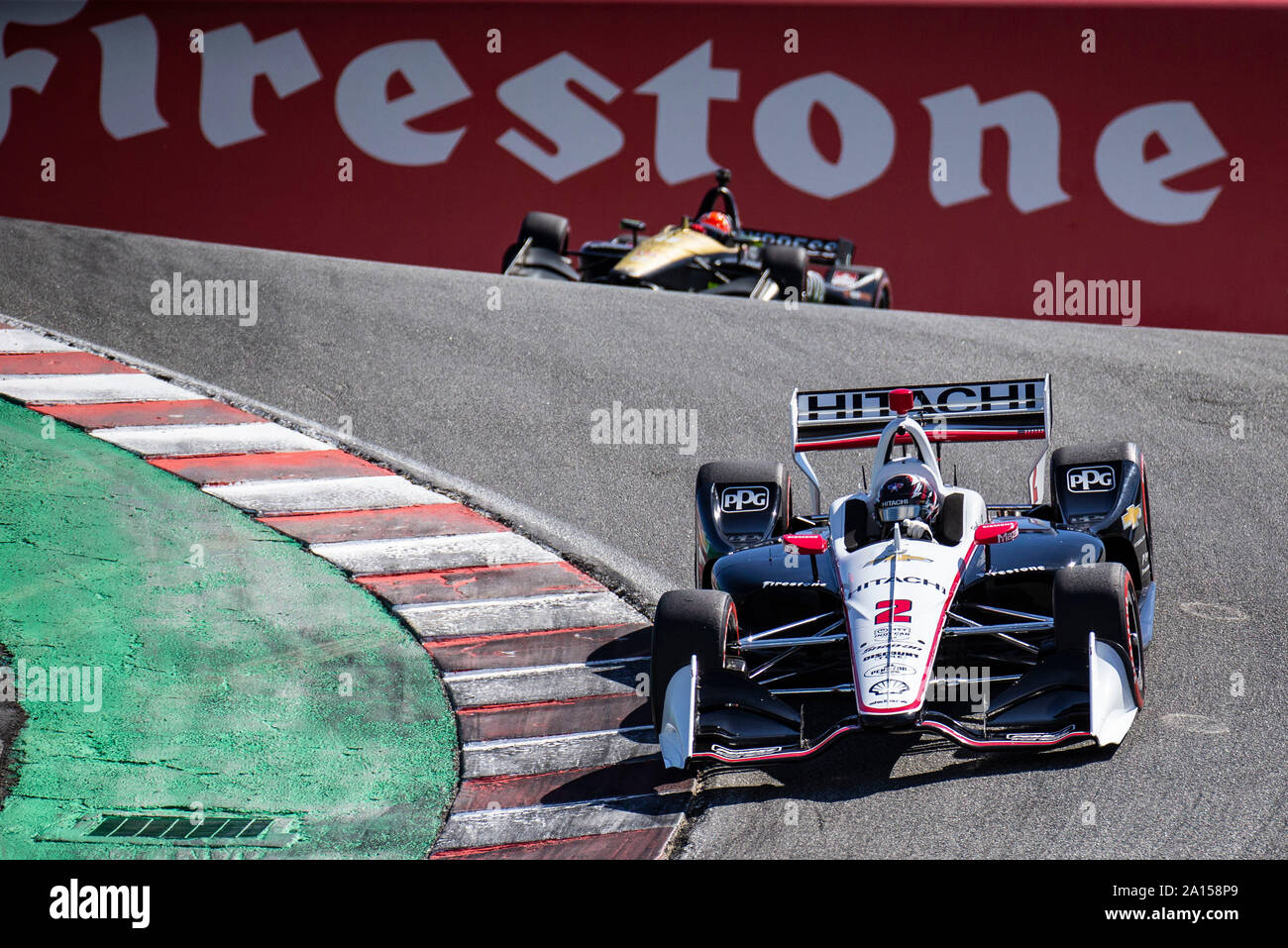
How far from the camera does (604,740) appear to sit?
20.4 feet

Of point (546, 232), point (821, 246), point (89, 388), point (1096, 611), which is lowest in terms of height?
point (1096, 611)

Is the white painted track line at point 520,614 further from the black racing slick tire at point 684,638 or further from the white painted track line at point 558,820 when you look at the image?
the white painted track line at point 558,820

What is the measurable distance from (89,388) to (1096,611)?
6.88m

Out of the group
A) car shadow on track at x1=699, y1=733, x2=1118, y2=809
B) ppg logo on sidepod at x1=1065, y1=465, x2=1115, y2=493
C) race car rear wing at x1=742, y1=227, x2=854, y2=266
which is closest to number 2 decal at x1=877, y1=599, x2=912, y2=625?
car shadow on track at x1=699, y1=733, x2=1118, y2=809

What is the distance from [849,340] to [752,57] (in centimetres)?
394

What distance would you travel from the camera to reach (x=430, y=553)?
8.08 meters

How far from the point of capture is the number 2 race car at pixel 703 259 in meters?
13.2

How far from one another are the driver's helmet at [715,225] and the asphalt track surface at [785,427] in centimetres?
101

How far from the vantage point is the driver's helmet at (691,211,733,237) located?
13.4 meters

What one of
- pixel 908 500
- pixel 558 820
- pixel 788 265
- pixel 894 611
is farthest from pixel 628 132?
pixel 558 820

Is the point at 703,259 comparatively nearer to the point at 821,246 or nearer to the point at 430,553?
the point at 821,246

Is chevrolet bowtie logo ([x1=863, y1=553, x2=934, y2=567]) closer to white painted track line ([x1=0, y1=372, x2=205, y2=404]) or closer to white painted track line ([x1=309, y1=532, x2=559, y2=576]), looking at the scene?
white painted track line ([x1=309, y1=532, x2=559, y2=576])

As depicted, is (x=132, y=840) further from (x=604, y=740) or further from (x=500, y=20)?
(x=500, y=20)

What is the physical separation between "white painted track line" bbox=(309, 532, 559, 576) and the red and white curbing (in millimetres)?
11
